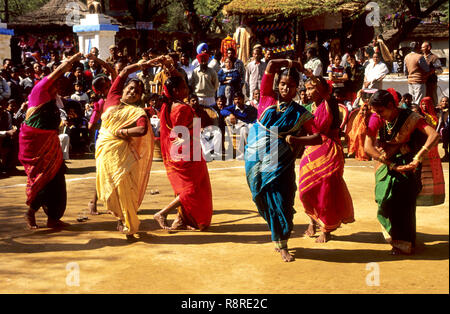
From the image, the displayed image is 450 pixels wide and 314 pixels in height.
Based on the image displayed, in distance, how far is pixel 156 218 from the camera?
7.30 meters

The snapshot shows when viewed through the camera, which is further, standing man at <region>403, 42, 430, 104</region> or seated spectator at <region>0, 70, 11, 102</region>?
standing man at <region>403, 42, 430, 104</region>

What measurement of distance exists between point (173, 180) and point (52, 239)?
1.45 meters

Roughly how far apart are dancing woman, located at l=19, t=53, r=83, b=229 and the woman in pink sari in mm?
2716

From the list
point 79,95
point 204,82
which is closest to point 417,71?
point 204,82

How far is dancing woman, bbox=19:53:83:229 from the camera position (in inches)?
276

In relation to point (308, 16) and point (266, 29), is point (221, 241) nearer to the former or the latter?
point (308, 16)

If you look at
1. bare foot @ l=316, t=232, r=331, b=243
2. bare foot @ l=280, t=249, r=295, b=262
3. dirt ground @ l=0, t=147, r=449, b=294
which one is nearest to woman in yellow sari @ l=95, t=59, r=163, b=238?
dirt ground @ l=0, t=147, r=449, b=294

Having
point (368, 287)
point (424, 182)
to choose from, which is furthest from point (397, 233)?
point (368, 287)

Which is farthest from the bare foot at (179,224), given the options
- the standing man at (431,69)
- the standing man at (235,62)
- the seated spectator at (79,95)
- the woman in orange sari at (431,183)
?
the standing man at (431,69)

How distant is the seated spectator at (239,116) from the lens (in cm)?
1314

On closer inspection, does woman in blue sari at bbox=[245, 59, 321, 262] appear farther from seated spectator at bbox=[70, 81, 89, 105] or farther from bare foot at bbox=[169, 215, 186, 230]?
seated spectator at bbox=[70, 81, 89, 105]

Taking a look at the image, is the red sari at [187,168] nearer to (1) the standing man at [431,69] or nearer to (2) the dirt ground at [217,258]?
(2) the dirt ground at [217,258]

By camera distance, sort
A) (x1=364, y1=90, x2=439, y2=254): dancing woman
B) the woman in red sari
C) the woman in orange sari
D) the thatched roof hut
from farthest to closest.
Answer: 1. the thatched roof hut
2. the woman in red sari
3. the woman in orange sari
4. (x1=364, y1=90, x2=439, y2=254): dancing woman

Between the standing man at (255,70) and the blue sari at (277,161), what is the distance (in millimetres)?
9006
